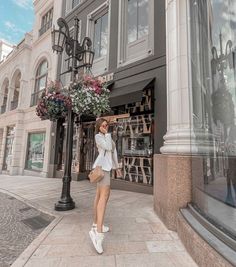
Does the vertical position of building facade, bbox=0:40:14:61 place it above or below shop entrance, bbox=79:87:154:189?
above

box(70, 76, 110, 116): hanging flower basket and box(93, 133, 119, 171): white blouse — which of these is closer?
box(93, 133, 119, 171): white blouse

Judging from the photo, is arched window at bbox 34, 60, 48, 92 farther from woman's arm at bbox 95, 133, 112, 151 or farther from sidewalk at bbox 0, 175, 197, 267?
woman's arm at bbox 95, 133, 112, 151

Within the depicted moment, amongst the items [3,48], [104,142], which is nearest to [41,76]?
[3,48]

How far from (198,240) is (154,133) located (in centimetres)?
456

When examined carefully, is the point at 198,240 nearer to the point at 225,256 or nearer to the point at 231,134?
the point at 225,256

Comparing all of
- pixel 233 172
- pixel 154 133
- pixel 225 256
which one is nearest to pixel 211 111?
pixel 233 172

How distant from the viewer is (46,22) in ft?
51.3

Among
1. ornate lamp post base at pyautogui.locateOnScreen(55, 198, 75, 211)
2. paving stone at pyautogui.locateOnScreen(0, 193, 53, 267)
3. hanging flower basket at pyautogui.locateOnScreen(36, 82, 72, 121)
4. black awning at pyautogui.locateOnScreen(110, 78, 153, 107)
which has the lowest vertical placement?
paving stone at pyautogui.locateOnScreen(0, 193, 53, 267)

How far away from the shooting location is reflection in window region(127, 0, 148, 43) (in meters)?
8.25

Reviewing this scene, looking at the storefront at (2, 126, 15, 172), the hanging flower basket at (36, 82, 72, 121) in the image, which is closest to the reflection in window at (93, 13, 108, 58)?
the hanging flower basket at (36, 82, 72, 121)

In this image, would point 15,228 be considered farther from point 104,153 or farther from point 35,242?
point 104,153

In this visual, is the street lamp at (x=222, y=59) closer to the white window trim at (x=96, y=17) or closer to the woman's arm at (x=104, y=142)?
the woman's arm at (x=104, y=142)

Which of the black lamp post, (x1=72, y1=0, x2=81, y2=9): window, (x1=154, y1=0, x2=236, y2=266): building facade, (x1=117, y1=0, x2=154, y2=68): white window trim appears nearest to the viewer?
(x1=154, y1=0, x2=236, y2=266): building facade

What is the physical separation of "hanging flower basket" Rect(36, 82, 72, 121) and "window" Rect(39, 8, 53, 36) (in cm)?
1156
